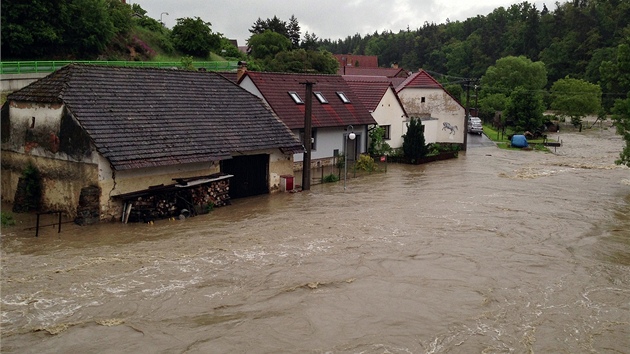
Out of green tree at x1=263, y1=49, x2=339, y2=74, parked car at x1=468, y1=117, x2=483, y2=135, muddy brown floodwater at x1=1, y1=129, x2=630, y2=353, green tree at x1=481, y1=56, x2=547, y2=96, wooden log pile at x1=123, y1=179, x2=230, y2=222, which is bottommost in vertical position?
muddy brown floodwater at x1=1, y1=129, x2=630, y2=353

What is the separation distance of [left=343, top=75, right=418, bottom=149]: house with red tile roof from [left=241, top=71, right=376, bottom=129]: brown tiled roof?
1.56m

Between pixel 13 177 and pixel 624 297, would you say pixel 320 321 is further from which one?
pixel 13 177

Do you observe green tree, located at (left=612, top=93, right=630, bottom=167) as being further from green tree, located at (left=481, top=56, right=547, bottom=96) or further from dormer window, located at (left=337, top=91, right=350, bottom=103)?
green tree, located at (left=481, top=56, right=547, bottom=96)

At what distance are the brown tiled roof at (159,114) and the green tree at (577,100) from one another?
48.0 m

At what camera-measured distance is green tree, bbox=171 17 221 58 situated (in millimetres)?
53406

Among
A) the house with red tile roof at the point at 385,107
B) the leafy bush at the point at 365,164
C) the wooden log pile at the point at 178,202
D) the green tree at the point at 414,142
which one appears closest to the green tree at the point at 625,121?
the green tree at the point at 414,142

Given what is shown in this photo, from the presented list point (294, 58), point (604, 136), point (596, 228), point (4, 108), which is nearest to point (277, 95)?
point (4, 108)

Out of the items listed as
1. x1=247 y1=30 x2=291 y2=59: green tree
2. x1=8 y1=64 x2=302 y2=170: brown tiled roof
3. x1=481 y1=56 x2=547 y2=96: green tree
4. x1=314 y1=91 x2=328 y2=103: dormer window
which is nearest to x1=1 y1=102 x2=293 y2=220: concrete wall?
x1=8 y1=64 x2=302 y2=170: brown tiled roof

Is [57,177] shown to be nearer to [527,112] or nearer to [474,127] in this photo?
[474,127]

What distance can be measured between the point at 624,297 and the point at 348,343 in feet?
23.8

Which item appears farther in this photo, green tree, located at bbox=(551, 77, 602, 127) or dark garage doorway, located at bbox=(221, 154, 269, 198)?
green tree, located at bbox=(551, 77, 602, 127)

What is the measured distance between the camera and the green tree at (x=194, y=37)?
175 feet

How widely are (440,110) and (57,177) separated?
98.3ft

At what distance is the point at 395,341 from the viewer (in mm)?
11289
